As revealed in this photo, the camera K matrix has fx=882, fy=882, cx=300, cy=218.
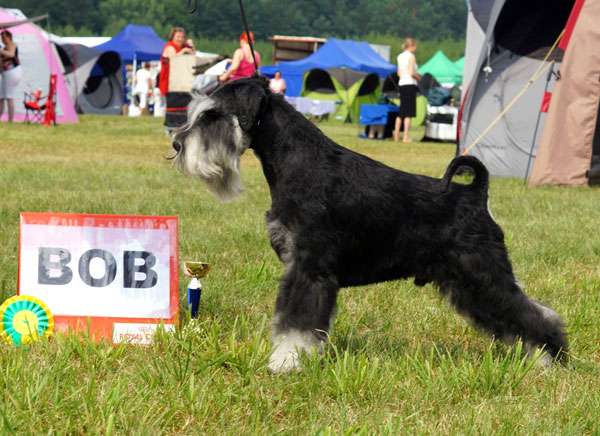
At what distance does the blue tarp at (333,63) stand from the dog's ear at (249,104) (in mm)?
30807

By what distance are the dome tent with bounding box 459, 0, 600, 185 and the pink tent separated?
13.3m

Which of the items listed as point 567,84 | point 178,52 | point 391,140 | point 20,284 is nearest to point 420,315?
point 20,284

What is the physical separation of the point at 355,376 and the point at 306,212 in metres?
0.73

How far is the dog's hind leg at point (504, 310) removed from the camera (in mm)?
3891

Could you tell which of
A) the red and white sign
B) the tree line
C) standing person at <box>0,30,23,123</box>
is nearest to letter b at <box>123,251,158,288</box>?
the red and white sign

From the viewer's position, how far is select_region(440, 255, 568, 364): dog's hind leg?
12.8 feet

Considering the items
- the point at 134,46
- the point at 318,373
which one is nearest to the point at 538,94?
the point at 318,373

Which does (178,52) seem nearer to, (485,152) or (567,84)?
(485,152)

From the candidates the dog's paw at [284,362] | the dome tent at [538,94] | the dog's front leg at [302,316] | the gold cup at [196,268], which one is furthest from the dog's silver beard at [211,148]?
the dome tent at [538,94]

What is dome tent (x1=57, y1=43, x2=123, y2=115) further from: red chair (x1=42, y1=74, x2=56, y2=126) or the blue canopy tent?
red chair (x1=42, y1=74, x2=56, y2=126)

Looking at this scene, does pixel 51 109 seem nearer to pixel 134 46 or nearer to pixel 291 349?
pixel 134 46

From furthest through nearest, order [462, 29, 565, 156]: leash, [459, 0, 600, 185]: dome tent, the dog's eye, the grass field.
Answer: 1. [462, 29, 565, 156]: leash
2. [459, 0, 600, 185]: dome tent
3. the dog's eye
4. the grass field

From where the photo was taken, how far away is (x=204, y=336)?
13.4 feet

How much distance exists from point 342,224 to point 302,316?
443 millimetres
